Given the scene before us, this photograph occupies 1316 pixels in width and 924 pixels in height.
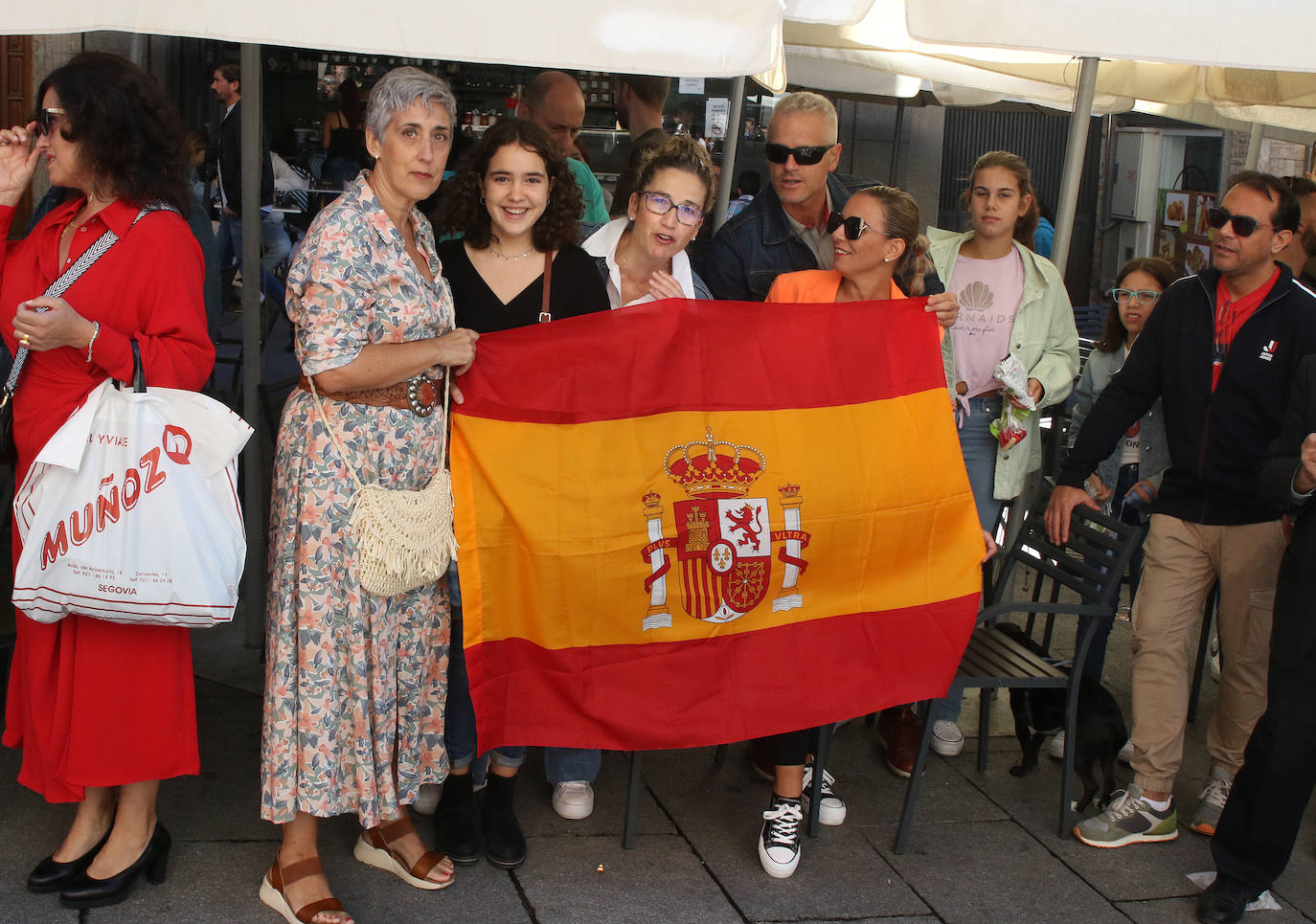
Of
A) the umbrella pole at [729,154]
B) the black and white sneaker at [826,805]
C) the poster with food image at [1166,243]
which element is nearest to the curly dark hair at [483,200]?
the umbrella pole at [729,154]

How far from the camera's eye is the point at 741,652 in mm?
3797

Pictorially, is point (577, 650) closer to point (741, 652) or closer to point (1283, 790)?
point (741, 652)

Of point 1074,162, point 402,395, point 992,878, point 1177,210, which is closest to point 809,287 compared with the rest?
point 402,395

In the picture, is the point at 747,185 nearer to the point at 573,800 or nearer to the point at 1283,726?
the point at 573,800

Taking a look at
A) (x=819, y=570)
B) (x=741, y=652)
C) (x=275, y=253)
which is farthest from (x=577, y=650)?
(x=275, y=253)

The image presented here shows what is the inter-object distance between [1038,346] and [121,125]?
122 inches

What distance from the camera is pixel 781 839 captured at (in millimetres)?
3852

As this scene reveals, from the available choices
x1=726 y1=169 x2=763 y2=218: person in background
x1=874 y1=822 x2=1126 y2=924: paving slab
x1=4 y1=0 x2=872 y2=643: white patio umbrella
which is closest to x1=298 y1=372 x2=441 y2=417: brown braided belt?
x1=4 y1=0 x2=872 y2=643: white patio umbrella

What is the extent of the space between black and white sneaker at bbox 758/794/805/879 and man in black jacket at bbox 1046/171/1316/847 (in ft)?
3.27

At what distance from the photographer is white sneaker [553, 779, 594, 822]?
4.09 m

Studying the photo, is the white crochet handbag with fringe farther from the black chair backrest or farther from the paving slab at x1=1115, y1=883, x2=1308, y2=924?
the paving slab at x1=1115, y1=883, x2=1308, y2=924

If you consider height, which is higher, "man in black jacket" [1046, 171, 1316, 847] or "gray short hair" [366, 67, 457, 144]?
"gray short hair" [366, 67, 457, 144]

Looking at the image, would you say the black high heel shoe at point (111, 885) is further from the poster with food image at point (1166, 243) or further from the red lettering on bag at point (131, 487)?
the poster with food image at point (1166, 243)

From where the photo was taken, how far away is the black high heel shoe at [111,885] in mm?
3377
